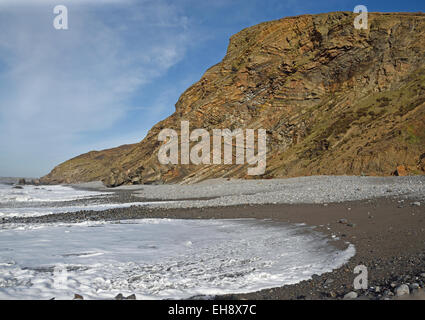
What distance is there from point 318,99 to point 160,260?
32861 millimetres

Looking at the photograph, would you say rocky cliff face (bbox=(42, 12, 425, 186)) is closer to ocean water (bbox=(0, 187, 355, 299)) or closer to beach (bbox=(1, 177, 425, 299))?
beach (bbox=(1, 177, 425, 299))

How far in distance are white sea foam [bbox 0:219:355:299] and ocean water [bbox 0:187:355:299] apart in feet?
0.04

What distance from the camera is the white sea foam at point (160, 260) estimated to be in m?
4.27

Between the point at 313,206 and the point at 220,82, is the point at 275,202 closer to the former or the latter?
the point at 313,206

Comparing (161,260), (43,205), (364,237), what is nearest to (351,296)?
(364,237)

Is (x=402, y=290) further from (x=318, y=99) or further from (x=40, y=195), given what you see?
(x=40, y=195)

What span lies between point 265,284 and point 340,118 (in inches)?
1137

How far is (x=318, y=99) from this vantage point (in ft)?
113

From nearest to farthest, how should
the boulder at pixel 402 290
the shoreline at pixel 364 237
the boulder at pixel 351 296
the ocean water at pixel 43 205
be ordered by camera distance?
the boulder at pixel 402 290, the boulder at pixel 351 296, the shoreline at pixel 364 237, the ocean water at pixel 43 205

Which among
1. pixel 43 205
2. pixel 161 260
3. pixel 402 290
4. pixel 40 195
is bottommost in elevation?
pixel 40 195

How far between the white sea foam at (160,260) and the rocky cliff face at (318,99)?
17.1 meters

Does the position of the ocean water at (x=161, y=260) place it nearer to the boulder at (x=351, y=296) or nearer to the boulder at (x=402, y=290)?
the boulder at (x=351, y=296)

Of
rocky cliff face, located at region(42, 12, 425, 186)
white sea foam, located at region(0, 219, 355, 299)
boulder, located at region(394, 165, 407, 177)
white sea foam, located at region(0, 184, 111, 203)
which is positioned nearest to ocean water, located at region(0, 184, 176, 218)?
white sea foam, located at region(0, 184, 111, 203)

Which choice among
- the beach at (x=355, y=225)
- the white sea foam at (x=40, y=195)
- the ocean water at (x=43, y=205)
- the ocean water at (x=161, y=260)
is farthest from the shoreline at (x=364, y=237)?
the white sea foam at (x=40, y=195)
